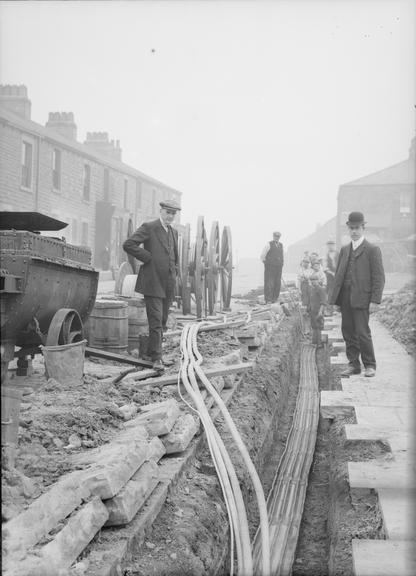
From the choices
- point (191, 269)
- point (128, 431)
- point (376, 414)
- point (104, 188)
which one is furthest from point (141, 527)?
point (104, 188)

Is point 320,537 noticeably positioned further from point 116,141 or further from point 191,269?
point 116,141

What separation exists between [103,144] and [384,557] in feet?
114

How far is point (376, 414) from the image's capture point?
5488 millimetres

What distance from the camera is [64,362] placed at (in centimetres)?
522

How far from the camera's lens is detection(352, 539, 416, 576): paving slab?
2.82 m

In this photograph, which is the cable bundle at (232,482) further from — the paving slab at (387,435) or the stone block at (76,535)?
the paving slab at (387,435)

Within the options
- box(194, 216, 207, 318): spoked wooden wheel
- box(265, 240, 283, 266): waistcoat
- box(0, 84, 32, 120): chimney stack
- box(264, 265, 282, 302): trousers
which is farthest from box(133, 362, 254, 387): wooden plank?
box(0, 84, 32, 120): chimney stack

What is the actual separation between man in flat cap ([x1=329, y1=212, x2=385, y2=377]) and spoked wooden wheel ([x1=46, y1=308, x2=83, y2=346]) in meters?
2.88

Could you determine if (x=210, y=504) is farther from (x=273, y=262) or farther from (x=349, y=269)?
(x=273, y=262)

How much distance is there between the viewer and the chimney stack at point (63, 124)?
30.8m

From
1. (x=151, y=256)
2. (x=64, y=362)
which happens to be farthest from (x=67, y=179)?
(x=64, y=362)

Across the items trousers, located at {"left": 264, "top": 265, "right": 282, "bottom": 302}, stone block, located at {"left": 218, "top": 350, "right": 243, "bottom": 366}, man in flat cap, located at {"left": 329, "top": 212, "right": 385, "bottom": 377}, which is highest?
trousers, located at {"left": 264, "top": 265, "right": 282, "bottom": 302}

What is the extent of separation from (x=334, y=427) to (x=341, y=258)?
217 cm

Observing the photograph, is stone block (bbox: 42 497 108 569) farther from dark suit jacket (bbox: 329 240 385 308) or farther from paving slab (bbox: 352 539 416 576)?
dark suit jacket (bbox: 329 240 385 308)
